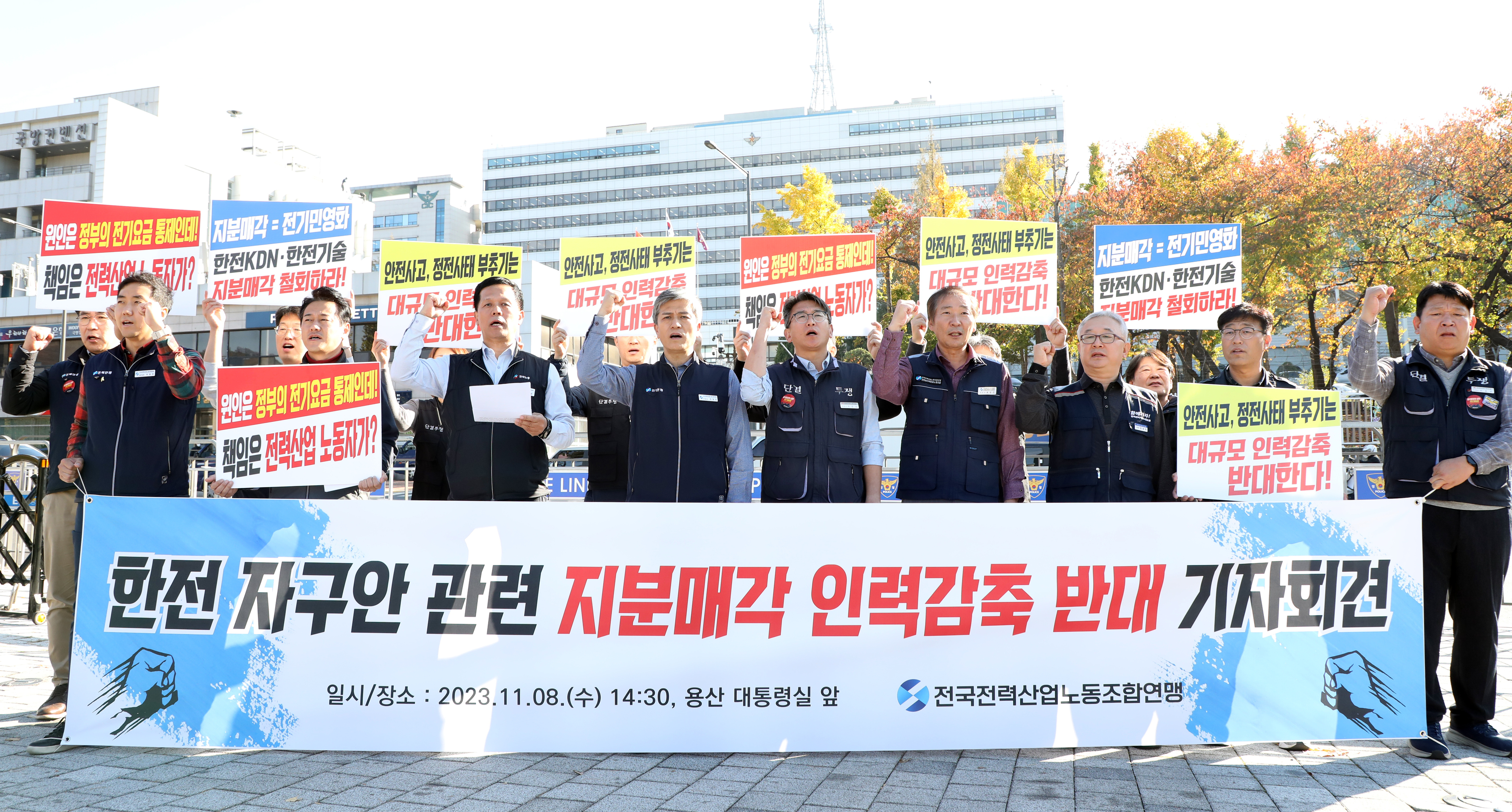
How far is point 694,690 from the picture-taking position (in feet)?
12.1

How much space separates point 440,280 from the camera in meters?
7.07

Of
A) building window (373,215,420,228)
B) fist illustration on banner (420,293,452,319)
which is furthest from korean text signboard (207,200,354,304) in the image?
building window (373,215,420,228)

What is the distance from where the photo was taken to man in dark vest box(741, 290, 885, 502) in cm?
445

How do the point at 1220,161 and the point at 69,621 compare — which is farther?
the point at 1220,161

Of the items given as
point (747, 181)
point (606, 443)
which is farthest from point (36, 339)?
point (747, 181)

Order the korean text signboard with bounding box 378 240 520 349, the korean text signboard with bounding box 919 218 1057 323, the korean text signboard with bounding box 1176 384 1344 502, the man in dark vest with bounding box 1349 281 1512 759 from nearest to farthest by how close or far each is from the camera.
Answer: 1. the man in dark vest with bounding box 1349 281 1512 759
2. the korean text signboard with bounding box 1176 384 1344 502
3. the korean text signboard with bounding box 919 218 1057 323
4. the korean text signboard with bounding box 378 240 520 349

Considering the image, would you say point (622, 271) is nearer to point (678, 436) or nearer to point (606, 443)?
point (606, 443)

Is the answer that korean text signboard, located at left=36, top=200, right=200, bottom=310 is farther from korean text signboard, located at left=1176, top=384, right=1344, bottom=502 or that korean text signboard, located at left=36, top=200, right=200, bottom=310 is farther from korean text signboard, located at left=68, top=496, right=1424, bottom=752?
korean text signboard, located at left=1176, top=384, right=1344, bottom=502

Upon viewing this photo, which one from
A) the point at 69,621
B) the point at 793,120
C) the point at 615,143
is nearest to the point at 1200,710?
the point at 69,621

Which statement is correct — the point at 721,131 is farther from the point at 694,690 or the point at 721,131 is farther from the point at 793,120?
the point at 694,690

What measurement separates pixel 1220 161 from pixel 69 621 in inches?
1095

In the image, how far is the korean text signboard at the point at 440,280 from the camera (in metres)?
7.00

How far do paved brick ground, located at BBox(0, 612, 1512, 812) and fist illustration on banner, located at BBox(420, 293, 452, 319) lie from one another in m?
2.21

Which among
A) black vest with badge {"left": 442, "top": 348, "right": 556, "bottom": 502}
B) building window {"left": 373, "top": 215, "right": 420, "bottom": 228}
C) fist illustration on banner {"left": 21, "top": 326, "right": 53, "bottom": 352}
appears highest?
building window {"left": 373, "top": 215, "right": 420, "bottom": 228}
